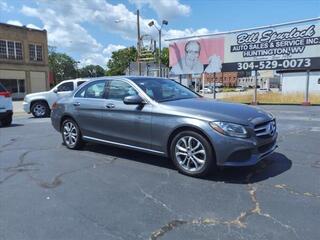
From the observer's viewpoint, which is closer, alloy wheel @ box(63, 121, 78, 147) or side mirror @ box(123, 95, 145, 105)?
side mirror @ box(123, 95, 145, 105)

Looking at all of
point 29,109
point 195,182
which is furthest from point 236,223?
point 29,109

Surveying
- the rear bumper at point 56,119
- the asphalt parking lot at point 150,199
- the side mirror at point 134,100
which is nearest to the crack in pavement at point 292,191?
the asphalt parking lot at point 150,199

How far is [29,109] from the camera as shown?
54.0ft

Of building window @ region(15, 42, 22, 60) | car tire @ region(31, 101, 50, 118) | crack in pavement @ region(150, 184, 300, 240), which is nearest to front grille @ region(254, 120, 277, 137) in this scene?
crack in pavement @ region(150, 184, 300, 240)

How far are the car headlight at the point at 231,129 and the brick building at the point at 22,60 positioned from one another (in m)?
41.3

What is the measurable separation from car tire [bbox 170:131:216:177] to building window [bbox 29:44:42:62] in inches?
1704

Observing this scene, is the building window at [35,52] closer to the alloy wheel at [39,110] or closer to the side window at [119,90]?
the alloy wheel at [39,110]

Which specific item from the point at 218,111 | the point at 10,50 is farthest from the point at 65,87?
the point at 10,50

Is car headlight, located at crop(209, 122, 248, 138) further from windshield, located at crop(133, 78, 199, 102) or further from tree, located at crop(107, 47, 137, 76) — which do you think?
tree, located at crop(107, 47, 137, 76)

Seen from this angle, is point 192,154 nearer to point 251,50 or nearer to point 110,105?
point 110,105

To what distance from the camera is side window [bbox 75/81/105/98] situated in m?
6.90

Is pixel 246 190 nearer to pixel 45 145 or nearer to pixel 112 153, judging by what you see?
pixel 112 153

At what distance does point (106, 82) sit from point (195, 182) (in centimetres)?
285

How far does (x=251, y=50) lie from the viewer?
21.4 m
